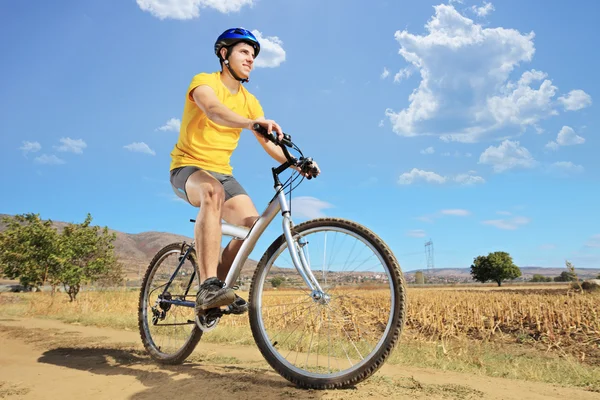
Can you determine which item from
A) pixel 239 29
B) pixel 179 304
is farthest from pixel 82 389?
pixel 239 29

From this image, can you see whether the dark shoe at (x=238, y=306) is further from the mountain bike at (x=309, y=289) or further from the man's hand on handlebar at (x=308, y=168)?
the man's hand on handlebar at (x=308, y=168)

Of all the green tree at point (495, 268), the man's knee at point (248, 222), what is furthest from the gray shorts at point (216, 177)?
the green tree at point (495, 268)


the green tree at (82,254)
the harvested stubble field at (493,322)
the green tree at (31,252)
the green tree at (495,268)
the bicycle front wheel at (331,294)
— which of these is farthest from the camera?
the green tree at (495,268)

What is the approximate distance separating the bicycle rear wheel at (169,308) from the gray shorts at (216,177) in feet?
3.54

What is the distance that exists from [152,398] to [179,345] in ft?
6.82

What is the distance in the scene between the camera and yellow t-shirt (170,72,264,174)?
4.56 metres

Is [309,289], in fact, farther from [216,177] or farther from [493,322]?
[493,322]

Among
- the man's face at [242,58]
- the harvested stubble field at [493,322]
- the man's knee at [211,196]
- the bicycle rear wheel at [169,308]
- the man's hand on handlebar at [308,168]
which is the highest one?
the man's face at [242,58]

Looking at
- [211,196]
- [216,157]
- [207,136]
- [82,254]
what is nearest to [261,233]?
[211,196]

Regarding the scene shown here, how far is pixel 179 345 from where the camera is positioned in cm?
566

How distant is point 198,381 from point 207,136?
7.65ft

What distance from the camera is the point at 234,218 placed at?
460 centimetres

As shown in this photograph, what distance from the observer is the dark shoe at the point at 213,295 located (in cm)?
404

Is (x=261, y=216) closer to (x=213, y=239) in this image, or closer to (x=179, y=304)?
(x=213, y=239)
